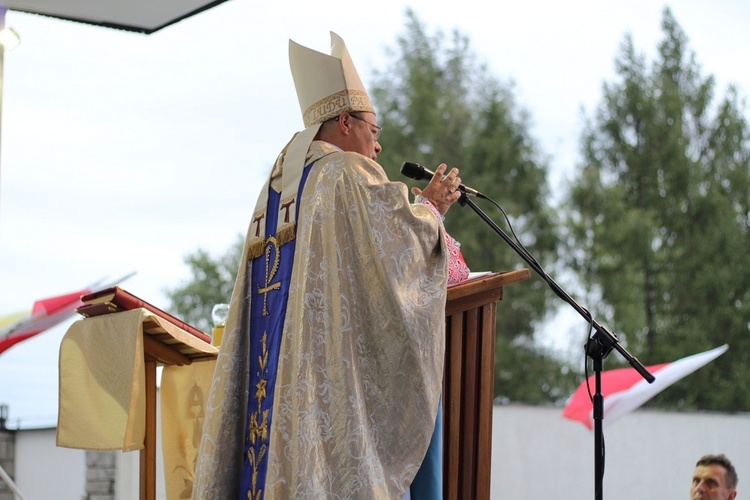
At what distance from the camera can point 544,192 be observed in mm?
18688

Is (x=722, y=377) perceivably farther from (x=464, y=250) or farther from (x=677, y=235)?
(x=464, y=250)

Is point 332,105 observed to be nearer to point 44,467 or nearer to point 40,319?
point 40,319

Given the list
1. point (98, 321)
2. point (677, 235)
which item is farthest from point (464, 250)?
point (98, 321)

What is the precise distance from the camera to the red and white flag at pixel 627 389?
7512mm

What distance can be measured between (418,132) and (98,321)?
1601 centimetres

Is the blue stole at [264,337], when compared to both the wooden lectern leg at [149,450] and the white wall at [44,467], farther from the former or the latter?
the white wall at [44,467]

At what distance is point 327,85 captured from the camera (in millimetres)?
2980

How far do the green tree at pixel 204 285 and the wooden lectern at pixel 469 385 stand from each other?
54.3 ft

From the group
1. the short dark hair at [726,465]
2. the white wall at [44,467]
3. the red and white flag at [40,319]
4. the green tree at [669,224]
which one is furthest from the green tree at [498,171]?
the short dark hair at [726,465]

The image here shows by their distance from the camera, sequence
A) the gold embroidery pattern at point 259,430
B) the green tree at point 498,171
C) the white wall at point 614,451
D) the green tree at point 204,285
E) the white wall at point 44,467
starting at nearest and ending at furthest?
1. the gold embroidery pattern at point 259,430
2. the white wall at point 44,467
3. the white wall at point 614,451
4. the green tree at point 498,171
5. the green tree at point 204,285

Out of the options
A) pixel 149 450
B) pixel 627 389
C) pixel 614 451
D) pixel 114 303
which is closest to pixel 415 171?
pixel 114 303

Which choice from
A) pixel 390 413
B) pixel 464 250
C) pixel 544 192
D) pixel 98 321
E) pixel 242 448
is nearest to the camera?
pixel 390 413

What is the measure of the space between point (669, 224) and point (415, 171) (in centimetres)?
1705

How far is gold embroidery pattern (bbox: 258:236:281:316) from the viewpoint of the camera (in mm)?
2773
